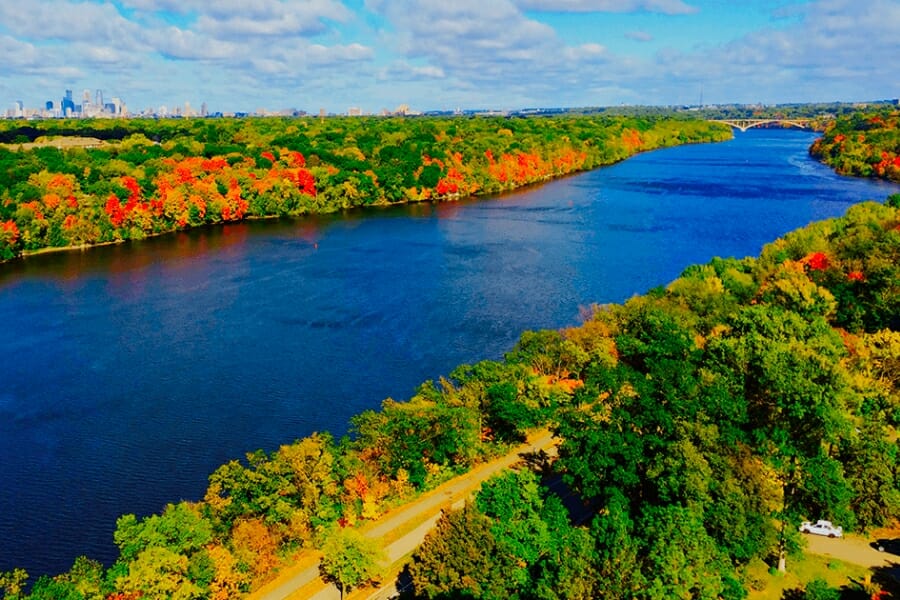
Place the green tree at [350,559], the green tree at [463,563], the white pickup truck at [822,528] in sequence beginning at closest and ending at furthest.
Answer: the green tree at [463,563] → the green tree at [350,559] → the white pickup truck at [822,528]

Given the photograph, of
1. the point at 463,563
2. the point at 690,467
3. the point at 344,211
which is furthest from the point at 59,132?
the point at 690,467

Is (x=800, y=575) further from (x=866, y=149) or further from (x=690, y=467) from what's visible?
(x=866, y=149)

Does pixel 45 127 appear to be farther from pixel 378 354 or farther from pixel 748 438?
pixel 748 438

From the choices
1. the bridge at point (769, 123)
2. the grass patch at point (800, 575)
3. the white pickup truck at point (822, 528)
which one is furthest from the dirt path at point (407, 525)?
the bridge at point (769, 123)

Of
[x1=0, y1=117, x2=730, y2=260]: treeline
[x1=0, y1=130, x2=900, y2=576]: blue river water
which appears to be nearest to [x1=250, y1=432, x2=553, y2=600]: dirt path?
[x1=0, y1=130, x2=900, y2=576]: blue river water

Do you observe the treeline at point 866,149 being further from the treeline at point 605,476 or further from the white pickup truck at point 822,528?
the white pickup truck at point 822,528
